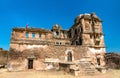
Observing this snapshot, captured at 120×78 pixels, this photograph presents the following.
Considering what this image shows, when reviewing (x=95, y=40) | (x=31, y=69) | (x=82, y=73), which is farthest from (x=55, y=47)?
Result: (x=95, y=40)

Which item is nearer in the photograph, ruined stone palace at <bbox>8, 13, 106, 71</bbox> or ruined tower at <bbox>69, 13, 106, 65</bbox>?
ruined stone palace at <bbox>8, 13, 106, 71</bbox>

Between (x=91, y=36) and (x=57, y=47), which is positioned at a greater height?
(x=91, y=36)

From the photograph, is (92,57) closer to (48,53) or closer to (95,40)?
(95,40)

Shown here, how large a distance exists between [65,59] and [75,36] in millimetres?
9637

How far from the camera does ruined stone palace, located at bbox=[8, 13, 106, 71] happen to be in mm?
21500

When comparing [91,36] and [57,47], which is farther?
[91,36]

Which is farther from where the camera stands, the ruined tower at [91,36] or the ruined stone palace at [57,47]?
the ruined tower at [91,36]

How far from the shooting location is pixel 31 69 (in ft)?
69.3

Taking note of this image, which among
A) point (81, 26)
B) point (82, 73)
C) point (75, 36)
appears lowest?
point (82, 73)

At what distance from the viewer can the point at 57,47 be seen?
2319cm

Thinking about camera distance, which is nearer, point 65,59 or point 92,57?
point 65,59

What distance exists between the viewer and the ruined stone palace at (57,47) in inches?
846

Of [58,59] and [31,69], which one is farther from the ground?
[58,59]

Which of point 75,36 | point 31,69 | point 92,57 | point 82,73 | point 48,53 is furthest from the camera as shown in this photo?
point 75,36
